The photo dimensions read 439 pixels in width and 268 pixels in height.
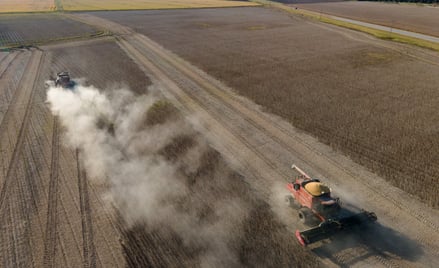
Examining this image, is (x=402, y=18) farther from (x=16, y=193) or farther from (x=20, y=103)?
(x=16, y=193)

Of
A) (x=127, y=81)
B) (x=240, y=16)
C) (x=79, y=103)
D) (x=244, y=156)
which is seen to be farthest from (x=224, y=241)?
(x=240, y=16)

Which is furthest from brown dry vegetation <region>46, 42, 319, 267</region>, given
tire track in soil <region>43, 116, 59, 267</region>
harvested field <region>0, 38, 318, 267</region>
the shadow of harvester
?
tire track in soil <region>43, 116, 59, 267</region>

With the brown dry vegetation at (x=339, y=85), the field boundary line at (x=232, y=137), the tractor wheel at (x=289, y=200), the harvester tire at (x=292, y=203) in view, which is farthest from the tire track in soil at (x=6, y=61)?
the harvester tire at (x=292, y=203)

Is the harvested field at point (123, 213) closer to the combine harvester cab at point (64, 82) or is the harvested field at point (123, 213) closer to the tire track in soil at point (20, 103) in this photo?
the tire track in soil at point (20, 103)

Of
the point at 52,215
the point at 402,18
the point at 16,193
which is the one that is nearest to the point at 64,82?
the point at 16,193

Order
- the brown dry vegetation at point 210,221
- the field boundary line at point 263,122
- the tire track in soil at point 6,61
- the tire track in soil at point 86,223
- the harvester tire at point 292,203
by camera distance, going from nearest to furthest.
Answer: the brown dry vegetation at point 210,221
the tire track in soil at point 86,223
the harvester tire at point 292,203
the field boundary line at point 263,122
the tire track in soil at point 6,61

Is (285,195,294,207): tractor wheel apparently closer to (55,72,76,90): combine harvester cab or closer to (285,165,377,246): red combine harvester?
(285,165,377,246): red combine harvester

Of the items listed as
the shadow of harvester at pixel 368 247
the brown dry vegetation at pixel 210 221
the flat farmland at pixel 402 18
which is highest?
the flat farmland at pixel 402 18
